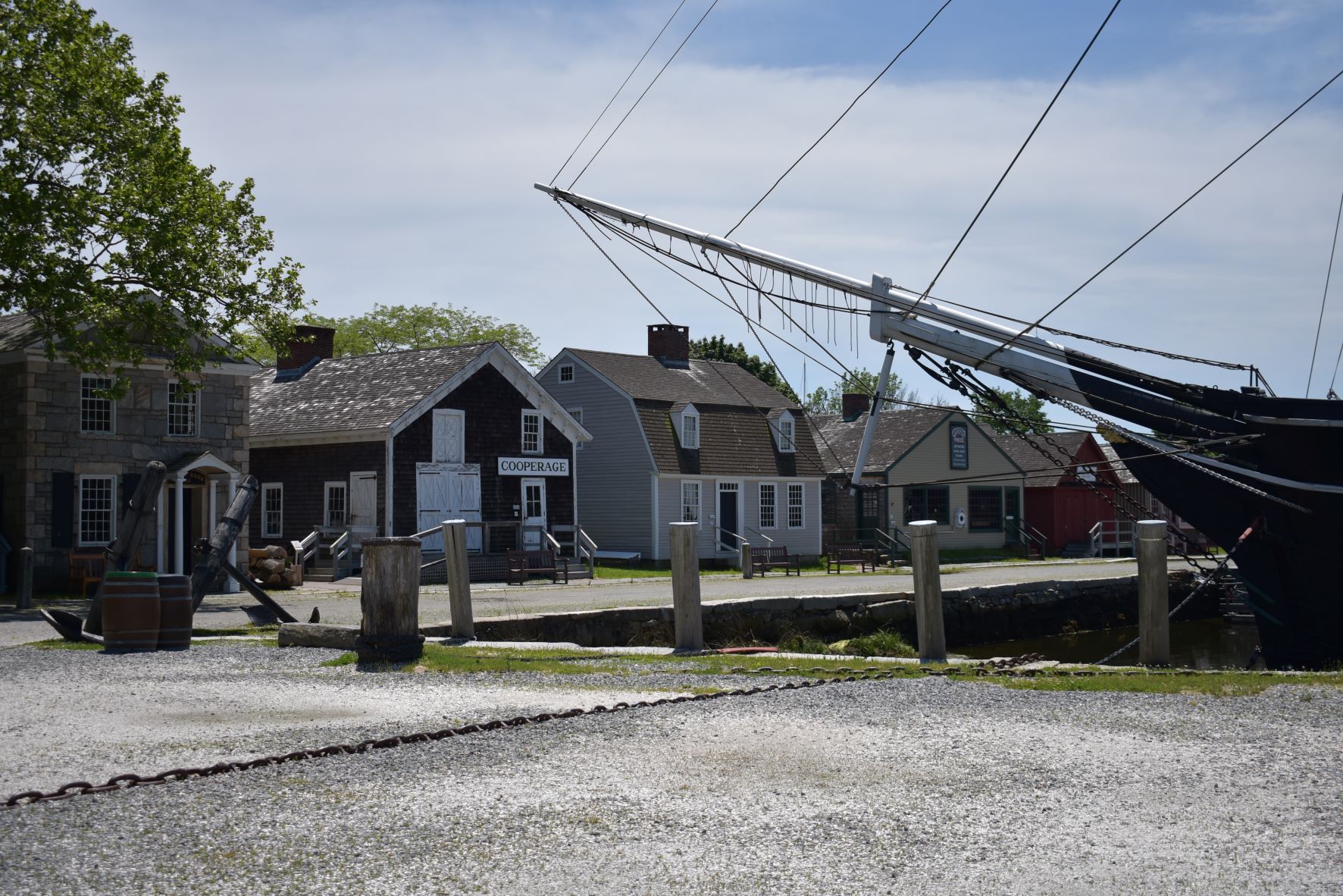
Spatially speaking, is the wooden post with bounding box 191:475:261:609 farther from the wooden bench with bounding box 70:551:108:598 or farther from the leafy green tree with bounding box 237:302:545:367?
the leafy green tree with bounding box 237:302:545:367

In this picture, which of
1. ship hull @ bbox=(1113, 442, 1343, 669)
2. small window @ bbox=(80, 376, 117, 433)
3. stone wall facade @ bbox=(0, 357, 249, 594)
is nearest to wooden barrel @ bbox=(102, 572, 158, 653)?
ship hull @ bbox=(1113, 442, 1343, 669)

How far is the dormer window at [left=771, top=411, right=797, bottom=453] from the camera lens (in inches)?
1821

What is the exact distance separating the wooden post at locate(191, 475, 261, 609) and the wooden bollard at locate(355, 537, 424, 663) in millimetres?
4253

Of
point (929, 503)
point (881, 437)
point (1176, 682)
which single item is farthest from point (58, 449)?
point (881, 437)

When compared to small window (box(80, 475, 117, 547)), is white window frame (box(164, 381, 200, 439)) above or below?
above

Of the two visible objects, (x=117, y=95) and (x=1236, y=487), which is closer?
(x=1236, y=487)

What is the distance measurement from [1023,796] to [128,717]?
6.55 metres

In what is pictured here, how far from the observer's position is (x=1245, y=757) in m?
8.08

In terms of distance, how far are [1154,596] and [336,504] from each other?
84.9 ft

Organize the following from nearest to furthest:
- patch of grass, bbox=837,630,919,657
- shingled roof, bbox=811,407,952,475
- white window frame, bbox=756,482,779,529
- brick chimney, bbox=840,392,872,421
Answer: patch of grass, bbox=837,630,919,657
white window frame, bbox=756,482,779,529
shingled roof, bbox=811,407,952,475
brick chimney, bbox=840,392,872,421

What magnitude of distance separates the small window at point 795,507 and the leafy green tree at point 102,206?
75.5ft

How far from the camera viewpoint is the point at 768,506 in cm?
4528

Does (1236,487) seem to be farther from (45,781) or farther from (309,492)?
(309,492)

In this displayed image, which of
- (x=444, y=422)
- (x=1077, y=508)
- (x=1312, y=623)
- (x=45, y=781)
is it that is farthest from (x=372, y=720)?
(x=1077, y=508)
